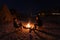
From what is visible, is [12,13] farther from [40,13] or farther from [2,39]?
[2,39]

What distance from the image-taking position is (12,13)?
30.7 feet

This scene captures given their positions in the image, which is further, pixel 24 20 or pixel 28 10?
pixel 24 20

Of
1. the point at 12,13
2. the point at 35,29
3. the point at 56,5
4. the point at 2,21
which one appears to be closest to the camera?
the point at 35,29

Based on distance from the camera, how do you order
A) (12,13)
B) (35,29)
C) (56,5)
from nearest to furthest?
(35,29) < (56,5) < (12,13)

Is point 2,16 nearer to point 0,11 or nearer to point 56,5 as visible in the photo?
point 0,11

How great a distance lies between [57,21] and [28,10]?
2077 millimetres

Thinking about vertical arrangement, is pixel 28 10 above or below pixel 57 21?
above

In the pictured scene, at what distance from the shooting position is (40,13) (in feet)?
29.1

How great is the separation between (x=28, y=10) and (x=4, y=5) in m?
1.46

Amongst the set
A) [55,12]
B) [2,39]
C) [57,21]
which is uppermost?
[55,12]

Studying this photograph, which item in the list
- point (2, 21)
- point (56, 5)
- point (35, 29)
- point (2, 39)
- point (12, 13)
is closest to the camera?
point (2, 39)

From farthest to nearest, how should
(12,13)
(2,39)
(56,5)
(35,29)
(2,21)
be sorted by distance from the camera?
1. (12,13)
2. (56,5)
3. (2,21)
4. (35,29)
5. (2,39)

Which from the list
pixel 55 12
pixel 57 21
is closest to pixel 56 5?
pixel 55 12

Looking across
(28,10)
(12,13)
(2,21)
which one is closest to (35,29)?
(28,10)
